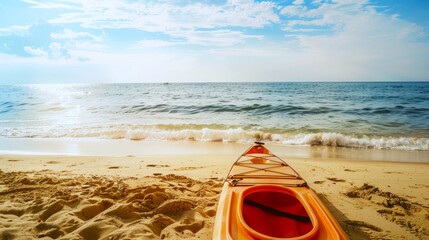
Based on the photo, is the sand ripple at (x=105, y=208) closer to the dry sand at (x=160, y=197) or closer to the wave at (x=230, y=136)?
the dry sand at (x=160, y=197)

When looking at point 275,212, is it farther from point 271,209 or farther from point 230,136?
point 230,136

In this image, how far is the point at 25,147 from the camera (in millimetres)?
8242

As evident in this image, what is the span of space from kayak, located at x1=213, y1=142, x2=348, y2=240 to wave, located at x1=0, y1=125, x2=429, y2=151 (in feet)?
19.4

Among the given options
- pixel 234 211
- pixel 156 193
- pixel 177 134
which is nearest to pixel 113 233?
pixel 156 193

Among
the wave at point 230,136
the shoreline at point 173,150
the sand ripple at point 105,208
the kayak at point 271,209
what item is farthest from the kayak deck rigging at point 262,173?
the wave at point 230,136

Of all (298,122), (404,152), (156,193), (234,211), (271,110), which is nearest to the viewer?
(234,211)

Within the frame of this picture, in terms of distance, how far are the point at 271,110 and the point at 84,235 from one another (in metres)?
15.7

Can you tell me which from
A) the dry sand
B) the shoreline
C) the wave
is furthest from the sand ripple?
the wave

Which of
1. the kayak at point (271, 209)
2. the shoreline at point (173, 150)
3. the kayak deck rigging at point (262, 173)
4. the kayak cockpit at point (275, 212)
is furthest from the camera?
the shoreline at point (173, 150)

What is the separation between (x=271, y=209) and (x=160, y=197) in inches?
64.7

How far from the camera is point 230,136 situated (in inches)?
383

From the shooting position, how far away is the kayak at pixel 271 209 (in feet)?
7.35

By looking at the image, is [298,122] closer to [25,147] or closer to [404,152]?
[404,152]

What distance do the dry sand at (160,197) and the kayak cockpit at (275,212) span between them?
60 centimetres
